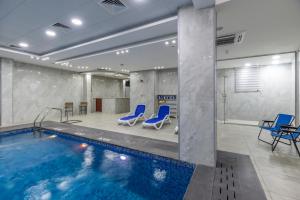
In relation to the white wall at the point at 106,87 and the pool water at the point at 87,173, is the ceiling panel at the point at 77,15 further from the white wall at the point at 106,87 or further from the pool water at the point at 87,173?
the white wall at the point at 106,87

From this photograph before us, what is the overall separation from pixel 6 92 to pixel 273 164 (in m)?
9.24

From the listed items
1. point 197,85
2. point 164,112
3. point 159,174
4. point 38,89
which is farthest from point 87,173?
point 38,89

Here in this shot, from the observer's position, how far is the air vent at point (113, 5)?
105 inches

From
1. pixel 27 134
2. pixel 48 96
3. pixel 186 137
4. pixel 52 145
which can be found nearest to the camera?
pixel 186 137

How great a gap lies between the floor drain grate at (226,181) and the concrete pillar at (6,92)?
8.15 metres

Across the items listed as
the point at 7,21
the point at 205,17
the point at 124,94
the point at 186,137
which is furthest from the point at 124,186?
the point at 124,94

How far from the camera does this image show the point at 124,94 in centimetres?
1455

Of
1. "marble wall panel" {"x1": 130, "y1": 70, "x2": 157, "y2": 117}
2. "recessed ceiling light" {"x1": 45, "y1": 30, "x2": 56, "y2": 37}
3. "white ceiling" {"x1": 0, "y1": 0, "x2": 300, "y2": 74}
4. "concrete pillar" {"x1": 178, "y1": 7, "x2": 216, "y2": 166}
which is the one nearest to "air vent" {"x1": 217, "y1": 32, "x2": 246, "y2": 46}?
"white ceiling" {"x1": 0, "y1": 0, "x2": 300, "y2": 74}

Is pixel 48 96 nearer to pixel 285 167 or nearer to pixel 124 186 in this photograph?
pixel 124 186

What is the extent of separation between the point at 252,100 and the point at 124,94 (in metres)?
10.5

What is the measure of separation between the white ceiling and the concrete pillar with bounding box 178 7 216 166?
41 cm

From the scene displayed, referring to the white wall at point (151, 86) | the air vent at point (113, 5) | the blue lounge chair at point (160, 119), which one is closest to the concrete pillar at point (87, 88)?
the white wall at point (151, 86)

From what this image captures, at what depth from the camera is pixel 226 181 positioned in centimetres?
219

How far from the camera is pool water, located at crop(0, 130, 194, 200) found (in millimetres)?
2215
